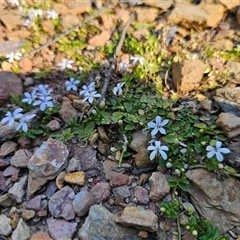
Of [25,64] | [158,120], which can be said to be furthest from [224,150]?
[25,64]

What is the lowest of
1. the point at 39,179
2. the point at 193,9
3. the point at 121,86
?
the point at 39,179

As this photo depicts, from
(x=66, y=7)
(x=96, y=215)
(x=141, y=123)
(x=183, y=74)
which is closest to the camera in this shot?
(x=96, y=215)

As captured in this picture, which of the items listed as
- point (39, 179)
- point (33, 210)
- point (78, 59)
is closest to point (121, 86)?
point (78, 59)

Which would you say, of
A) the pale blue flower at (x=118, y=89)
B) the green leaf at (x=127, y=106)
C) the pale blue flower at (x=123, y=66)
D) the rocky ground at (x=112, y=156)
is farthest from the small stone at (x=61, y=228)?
the pale blue flower at (x=123, y=66)

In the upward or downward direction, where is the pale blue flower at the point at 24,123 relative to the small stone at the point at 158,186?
upward

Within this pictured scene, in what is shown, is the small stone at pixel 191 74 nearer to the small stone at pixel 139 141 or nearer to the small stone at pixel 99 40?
the small stone at pixel 139 141

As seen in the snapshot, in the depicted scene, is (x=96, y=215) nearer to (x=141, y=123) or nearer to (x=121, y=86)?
(x=141, y=123)

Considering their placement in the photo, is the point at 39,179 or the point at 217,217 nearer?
the point at 217,217

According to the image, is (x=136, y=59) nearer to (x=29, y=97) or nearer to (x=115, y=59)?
(x=115, y=59)
